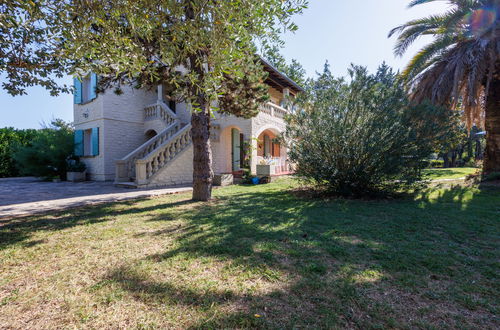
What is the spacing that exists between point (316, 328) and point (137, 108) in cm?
1476

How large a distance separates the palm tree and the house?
589cm

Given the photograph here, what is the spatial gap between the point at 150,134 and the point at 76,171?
4.25m

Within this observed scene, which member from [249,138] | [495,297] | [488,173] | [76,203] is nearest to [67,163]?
[76,203]

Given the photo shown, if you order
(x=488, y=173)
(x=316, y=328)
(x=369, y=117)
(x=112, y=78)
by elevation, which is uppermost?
(x=112, y=78)

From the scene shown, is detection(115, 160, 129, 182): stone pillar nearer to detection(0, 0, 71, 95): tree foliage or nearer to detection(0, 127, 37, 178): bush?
detection(0, 0, 71, 95): tree foliage

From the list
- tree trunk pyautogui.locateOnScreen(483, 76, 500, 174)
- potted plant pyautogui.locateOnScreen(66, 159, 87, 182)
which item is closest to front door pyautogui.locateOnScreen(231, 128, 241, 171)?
potted plant pyautogui.locateOnScreen(66, 159, 87, 182)

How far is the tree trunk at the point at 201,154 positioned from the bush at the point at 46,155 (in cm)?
1025

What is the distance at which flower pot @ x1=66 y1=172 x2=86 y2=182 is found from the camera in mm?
12805

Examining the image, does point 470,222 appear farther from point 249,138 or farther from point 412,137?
point 249,138

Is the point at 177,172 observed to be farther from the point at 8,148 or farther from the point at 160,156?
the point at 8,148

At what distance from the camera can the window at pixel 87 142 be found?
12.8m

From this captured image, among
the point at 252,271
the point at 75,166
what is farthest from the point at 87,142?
the point at 252,271

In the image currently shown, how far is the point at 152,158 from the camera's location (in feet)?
33.1

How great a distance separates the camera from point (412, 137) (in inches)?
255
